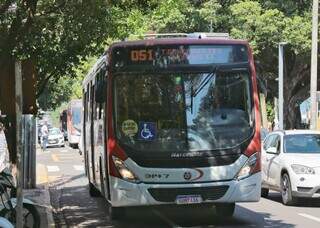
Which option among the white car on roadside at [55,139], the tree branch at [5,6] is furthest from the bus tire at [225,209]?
the white car on roadside at [55,139]

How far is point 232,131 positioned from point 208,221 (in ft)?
6.26

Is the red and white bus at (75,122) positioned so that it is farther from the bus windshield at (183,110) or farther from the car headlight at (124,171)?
the car headlight at (124,171)

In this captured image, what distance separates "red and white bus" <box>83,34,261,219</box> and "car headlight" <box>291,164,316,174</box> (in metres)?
3.05

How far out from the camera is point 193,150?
1138cm

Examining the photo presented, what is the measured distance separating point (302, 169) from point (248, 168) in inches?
127

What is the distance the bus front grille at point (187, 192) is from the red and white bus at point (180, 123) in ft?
0.05

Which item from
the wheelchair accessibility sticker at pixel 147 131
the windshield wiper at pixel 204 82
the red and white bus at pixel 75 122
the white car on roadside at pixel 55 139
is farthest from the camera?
the white car on roadside at pixel 55 139

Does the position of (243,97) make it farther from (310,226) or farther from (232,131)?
(310,226)

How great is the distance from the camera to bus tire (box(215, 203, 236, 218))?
42.2 feet

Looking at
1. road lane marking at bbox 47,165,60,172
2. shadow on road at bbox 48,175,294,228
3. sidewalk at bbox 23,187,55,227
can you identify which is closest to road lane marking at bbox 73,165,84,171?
road lane marking at bbox 47,165,60,172

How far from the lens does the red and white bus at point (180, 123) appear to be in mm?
11297

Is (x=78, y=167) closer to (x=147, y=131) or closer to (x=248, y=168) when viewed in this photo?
(x=147, y=131)

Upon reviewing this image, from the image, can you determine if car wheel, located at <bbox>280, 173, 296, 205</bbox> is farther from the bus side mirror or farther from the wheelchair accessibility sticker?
the bus side mirror

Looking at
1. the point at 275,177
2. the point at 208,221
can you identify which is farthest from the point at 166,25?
the point at 208,221
